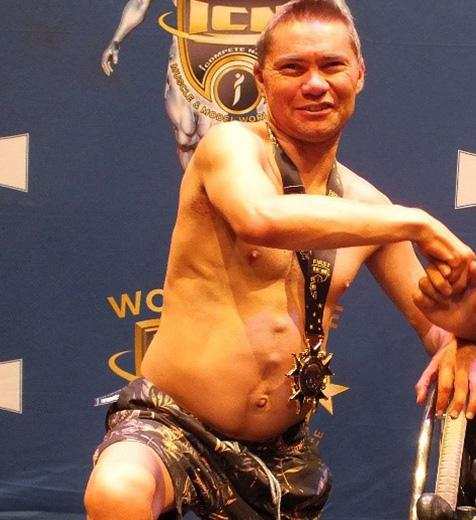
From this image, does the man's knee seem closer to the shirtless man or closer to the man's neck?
the shirtless man

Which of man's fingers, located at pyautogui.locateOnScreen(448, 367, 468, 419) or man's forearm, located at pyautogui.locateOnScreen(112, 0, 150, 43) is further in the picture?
man's forearm, located at pyautogui.locateOnScreen(112, 0, 150, 43)

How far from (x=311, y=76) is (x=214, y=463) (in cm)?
72

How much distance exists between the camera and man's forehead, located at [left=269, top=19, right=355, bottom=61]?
1.81 metres

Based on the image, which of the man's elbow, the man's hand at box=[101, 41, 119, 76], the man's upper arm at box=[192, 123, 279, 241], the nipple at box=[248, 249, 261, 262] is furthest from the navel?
the man's hand at box=[101, 41, 119, 76]

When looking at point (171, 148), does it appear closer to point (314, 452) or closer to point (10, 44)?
point (10, 44)

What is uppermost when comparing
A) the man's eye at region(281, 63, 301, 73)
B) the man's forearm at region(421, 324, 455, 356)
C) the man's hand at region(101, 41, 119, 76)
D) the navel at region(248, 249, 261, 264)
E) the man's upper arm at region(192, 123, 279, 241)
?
the man's hand at region(101, 41, 119, 76)

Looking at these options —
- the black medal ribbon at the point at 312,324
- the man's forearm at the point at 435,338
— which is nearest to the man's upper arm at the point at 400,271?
the man's forearm at the point at 435,338

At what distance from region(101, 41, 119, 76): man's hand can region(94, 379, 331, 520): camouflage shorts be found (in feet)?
3.50

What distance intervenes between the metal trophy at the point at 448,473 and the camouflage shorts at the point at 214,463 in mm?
385

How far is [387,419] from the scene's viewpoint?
9.05 ft

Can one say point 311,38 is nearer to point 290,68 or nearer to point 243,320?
point 290,68

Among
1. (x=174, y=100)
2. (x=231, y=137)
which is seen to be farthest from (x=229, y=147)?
(x=174, y=100)

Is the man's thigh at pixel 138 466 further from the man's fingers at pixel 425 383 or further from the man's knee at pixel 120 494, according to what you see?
the man's fingers at pixel 425 383

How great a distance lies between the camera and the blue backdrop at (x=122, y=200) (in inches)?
106
